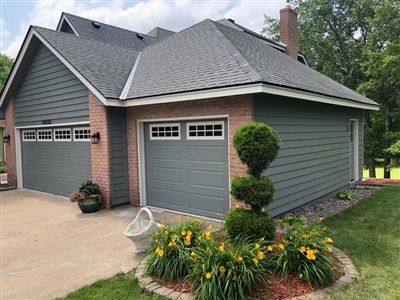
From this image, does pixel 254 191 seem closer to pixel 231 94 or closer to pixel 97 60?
pixel 231 94

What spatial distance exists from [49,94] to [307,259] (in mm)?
9039

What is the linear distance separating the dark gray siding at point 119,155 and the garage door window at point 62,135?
2439 mm

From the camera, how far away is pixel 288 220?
537 cm

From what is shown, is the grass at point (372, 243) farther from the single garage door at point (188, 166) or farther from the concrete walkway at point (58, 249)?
the concrete walkway at point (58, 249)

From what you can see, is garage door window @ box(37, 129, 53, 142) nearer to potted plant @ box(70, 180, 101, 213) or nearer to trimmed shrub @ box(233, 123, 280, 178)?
potted plant @ box(70, 180, 101, 213)

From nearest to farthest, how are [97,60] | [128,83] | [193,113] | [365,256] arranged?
[365,256], [193,113], [128,83], [97,60]

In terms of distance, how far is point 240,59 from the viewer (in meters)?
6.53

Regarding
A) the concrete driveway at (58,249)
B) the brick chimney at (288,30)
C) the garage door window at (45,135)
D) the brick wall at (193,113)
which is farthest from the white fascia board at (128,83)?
the brick chimney at (288,30)

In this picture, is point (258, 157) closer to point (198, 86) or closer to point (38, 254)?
point (198, 86)

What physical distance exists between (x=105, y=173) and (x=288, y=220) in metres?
4.80

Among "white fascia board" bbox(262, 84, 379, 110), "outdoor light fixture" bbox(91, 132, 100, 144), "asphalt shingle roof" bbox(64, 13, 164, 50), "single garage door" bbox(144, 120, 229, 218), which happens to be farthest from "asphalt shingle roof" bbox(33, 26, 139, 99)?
"asphalt shingle roof" bbox(64, 13, 164, 50)

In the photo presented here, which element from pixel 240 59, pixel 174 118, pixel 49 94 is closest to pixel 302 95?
pixel 240 59

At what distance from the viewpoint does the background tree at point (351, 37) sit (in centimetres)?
1900

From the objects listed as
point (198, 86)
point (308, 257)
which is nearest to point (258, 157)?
point (308, 257)
